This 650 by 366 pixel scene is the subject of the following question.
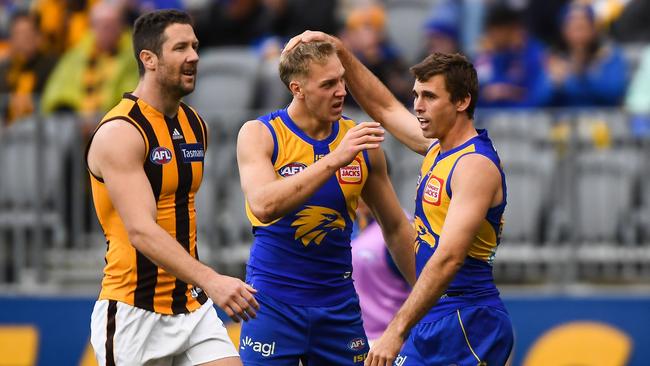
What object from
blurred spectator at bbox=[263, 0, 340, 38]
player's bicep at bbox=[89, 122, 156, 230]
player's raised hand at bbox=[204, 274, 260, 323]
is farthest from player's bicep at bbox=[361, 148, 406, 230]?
blurred spectator at bbox=[263, 0, 340, 38]

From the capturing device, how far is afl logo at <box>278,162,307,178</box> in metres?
7.13

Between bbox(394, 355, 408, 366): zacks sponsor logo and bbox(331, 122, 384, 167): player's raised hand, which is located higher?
bbox(331, 122, 384, 167): player's raised hand

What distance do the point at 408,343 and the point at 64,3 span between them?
9529mm

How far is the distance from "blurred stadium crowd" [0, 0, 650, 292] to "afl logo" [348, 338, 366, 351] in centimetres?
398

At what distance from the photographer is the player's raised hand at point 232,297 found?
21.5 ft

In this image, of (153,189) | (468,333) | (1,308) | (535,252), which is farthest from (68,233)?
(468,333)

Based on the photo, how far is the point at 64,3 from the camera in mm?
15281

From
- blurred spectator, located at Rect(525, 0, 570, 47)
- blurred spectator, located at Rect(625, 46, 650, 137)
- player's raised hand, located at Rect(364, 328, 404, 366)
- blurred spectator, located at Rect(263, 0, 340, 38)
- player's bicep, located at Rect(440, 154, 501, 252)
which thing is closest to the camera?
player's raised hand, located at Rect(364, 328, 404, 366)

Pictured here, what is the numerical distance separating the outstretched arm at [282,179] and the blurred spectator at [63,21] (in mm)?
7973

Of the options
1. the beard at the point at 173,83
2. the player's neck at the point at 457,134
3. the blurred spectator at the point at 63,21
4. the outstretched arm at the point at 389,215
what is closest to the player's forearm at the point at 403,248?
the outstretched arm at the point at 389,215

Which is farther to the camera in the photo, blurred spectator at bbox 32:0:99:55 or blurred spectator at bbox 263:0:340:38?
blurred spectator at bbox 32:0:99:55

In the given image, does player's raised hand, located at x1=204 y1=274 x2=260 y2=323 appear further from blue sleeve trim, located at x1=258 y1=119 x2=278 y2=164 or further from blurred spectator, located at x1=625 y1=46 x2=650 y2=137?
blurred spectator, located at x1=625 y1=46 x2=650 y2=137

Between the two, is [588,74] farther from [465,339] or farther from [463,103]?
[465,339]

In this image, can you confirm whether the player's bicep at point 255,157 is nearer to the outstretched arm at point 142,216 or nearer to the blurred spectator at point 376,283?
the outstretched arm at point 142,216
